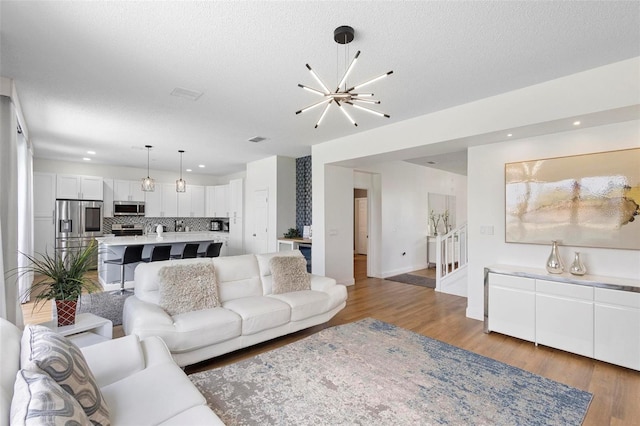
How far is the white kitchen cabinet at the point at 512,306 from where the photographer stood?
3.31 m

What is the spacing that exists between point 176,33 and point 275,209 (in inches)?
181

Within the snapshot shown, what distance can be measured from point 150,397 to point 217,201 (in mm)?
7911

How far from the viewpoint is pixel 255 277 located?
12.1 ft

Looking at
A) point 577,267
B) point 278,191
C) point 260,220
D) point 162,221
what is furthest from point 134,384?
point 162,221

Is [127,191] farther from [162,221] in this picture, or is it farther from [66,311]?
[66,311]

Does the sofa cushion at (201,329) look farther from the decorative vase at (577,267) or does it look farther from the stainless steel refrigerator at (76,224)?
the stainless steel refrigerator at (76,224)

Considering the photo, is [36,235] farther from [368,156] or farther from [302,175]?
[368,156]

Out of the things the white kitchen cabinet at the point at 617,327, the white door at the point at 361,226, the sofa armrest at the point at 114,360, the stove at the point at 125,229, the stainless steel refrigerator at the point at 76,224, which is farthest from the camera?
the white door at the point at 361,226

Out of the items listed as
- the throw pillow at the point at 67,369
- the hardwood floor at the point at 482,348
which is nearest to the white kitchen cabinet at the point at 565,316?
the hardwood floor at the point at 482,348

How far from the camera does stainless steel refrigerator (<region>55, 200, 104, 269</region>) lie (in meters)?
6.63

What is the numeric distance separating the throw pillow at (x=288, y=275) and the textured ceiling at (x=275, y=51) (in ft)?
6.44

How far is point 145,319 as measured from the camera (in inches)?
96.4

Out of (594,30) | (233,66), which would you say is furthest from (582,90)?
(233,66)

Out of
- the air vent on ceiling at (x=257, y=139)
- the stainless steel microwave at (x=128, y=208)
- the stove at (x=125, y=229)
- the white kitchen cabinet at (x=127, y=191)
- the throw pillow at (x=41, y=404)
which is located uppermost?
the air vent on ceiling at (x=257, y=139)
